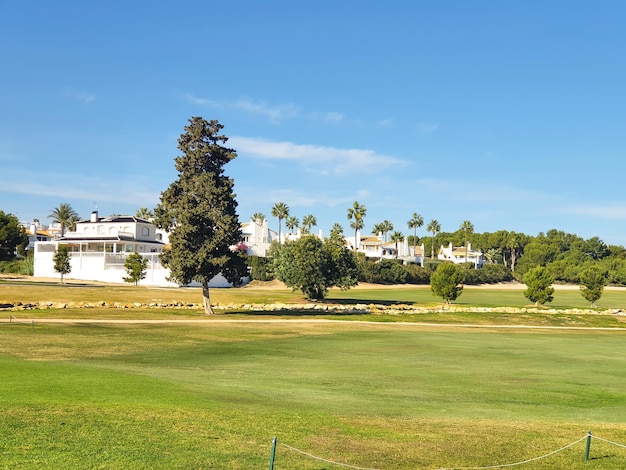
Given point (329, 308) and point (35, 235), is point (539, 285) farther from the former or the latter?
point (35, 235)

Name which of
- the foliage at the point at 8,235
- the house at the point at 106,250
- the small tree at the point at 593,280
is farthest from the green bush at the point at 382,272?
the foliage at the point at 8,235

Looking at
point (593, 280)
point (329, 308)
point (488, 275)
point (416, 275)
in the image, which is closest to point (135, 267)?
point (329, 308)

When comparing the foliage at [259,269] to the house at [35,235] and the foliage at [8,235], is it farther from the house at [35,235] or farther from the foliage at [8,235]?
the house at [35,235]

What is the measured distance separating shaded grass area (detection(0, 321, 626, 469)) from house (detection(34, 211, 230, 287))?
7145 centimetres

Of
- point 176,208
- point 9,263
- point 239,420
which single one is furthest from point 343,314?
point 9,263

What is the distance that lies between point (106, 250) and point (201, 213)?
66665 mm

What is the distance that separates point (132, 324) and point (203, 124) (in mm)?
20878

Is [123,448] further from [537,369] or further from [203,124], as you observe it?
[203,124]

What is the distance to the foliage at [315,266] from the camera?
3329 inches

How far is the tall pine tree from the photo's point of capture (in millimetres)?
60656

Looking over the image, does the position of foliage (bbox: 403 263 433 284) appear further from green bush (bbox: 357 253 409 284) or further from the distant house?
the distant house

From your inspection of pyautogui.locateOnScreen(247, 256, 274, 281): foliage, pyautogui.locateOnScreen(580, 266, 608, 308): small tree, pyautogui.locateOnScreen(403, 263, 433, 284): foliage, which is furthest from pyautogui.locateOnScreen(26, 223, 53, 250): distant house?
pyautogui.locateOnScreen(580, 266, 608, 308): small tree

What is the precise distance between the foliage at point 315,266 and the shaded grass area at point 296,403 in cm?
4493

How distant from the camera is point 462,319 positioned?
219ft
